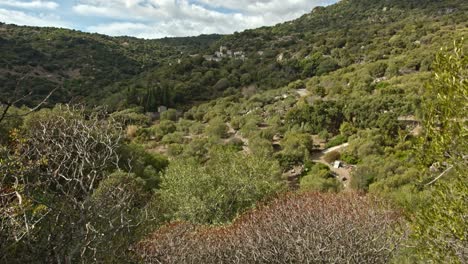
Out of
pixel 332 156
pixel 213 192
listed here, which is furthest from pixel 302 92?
pixel 213 192

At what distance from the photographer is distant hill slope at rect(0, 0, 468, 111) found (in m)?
71.8

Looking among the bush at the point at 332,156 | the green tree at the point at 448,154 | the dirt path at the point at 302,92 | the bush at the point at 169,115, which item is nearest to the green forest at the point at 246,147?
the green tree at the point at 448,154

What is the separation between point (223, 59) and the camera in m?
101

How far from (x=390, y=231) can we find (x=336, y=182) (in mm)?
16806

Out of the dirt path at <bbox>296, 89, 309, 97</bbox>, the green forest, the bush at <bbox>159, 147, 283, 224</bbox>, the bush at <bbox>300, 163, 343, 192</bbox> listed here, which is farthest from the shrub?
the bush at <bbox>159, 147, 283, 224</bbox>

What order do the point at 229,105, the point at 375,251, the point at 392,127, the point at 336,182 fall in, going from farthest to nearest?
1. the point at 229,105
2. the point at 392,127
3. the point at 336,182
4. the point at 375,251

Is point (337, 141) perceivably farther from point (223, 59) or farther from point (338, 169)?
point (223, 59)

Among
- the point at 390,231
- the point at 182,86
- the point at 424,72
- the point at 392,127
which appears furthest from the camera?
the point at 182,86

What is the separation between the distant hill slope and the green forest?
1.86ft

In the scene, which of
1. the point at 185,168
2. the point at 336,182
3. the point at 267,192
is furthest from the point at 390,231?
the point at 336,182

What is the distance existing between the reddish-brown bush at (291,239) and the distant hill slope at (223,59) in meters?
45.5

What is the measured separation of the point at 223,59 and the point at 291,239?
89.1 metres

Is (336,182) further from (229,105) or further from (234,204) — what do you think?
(229,105)

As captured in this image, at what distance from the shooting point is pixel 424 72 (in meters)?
54.3
